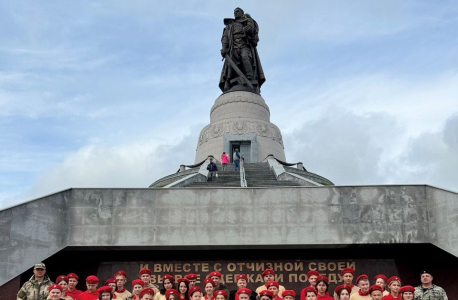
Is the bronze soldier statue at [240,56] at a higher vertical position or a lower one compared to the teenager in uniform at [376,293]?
higher

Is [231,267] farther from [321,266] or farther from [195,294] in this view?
[195,294]

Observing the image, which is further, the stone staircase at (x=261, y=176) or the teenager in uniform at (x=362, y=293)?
the stone staircase at (x=261, y=176)

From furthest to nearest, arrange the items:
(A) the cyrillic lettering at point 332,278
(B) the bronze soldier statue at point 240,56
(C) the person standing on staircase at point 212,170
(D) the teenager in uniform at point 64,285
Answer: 1. (B) the bronze soldier statue at point 240,56
2. (C) the person standing on staircase at point 212,170
3. (A) the cyrillic lettering at point 332,278
4. (D) the teenager in uniform at point 64,285

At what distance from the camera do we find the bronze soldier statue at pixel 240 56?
3131 centimetres

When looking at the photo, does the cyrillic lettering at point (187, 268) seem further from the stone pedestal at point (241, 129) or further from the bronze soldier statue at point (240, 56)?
the bronze soldier statue at point (240, 56)

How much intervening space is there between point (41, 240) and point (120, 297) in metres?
4.03

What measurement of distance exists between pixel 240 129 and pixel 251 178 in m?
8.71

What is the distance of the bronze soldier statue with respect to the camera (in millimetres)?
31312

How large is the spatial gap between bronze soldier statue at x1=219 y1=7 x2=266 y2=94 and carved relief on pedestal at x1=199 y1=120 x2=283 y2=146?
270 cm

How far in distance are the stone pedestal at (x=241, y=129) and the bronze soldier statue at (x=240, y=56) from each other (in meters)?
1.19

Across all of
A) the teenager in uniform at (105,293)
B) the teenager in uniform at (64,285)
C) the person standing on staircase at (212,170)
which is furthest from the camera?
the person standing on staircase at (212,170)

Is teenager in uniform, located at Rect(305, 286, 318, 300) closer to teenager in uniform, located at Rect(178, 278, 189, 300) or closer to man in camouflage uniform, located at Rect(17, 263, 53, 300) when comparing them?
teenager in uniform, located at Rect(178, 278, 189, 300)

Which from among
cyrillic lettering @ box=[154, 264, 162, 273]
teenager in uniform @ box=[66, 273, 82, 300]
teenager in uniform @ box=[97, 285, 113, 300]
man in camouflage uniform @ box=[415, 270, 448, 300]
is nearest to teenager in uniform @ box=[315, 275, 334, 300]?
man in camouflage uniform @ box=[415, 270, 448, 300]

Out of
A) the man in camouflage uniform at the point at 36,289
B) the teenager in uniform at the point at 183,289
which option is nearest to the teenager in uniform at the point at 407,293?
the teenager in uniform at the point at 183,289
